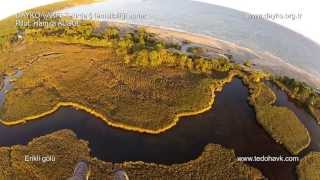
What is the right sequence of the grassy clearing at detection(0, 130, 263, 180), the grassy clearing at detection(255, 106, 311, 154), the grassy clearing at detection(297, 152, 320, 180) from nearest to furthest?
the grassy clearing at detection(0, 130, 263, 180) < the grassy clearing at detection(297, 152, 320, 180) < the grassy clearing at detection(255, 106, 311, 154)

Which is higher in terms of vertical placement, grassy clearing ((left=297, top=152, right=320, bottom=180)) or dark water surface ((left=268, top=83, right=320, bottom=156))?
dark water surface ((left=268, top=83, right=320, bottom=156))

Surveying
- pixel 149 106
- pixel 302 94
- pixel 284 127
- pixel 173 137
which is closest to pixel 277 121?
pixel 284 127

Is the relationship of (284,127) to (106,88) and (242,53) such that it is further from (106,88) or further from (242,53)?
(106,88)

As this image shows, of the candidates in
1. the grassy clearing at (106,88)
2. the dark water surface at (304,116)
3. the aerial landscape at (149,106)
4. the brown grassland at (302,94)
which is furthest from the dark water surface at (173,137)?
the brown grassland at (302,94)

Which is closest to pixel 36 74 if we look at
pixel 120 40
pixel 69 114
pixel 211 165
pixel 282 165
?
pixel 69 114

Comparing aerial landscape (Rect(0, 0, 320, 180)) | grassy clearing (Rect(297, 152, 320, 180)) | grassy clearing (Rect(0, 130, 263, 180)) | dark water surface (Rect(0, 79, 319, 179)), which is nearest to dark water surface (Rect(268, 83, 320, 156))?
aerial landscape (Rect(0, 0, 320, 180))

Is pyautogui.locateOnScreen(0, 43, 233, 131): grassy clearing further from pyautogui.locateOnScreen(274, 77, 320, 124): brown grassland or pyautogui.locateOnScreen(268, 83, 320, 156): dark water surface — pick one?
pyautogui.locateOnScreen(274, 77, 320, 124): brown grassland
